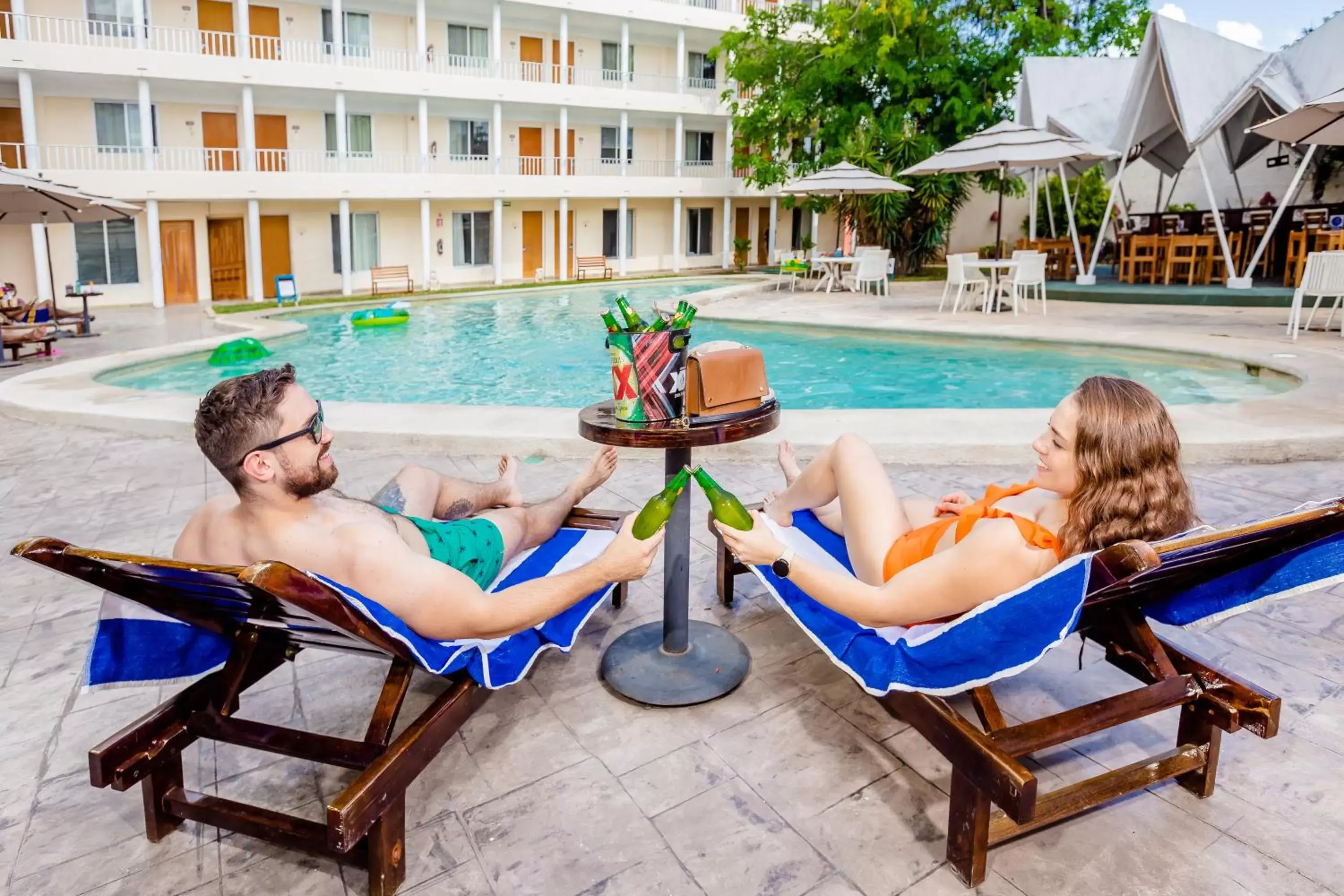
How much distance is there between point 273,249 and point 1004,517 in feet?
69.8

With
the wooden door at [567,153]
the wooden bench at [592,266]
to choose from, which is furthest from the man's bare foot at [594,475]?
the wooden bench at [592,266]

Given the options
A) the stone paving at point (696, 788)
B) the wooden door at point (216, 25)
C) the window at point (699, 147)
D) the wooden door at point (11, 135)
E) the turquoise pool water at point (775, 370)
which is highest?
the wooden door at point (216, 25)

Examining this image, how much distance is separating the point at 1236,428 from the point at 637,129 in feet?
75.3

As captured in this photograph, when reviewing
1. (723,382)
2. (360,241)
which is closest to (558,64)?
(360,241)

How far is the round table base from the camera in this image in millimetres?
2529

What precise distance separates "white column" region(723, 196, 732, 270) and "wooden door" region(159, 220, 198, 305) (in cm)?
1403

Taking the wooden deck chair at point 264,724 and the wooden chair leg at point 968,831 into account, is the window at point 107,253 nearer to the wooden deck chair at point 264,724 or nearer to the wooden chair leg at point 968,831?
the wooden deck chair at point 264,724

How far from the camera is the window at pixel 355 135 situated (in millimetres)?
20734

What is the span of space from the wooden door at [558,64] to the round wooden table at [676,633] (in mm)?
22508

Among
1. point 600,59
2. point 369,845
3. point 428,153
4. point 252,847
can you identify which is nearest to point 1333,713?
point 369,845

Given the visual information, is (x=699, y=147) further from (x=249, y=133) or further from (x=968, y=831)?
(x=968, y=831)

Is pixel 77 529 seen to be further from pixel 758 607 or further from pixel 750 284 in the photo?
pixel 750 284

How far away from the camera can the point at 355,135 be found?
69.3ft

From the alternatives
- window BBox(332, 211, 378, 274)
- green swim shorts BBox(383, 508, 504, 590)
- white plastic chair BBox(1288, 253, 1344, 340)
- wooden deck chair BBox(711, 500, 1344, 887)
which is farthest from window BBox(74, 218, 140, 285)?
wooden deck chair BBox(711, 500, 1344, 887)
